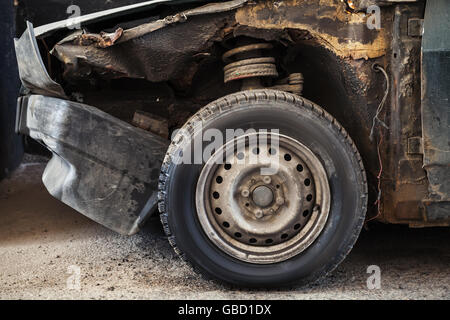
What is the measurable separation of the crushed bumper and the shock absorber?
60 cm

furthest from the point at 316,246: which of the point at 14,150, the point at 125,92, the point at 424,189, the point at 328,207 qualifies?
the point at 14,150

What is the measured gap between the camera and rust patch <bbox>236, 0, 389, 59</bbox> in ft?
7.36

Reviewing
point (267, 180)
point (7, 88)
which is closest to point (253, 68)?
point (267, 180)

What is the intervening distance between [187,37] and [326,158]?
3.14 ft

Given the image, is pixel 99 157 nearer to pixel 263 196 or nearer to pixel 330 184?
pixel 263 196

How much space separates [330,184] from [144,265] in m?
1.21

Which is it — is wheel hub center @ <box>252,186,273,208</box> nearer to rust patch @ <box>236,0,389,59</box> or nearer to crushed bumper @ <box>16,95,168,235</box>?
crushed bumper @ <box>16,95,168,235</box>

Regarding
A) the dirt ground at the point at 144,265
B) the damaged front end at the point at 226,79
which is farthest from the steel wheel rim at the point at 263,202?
the damaged front end at the point at 226,79

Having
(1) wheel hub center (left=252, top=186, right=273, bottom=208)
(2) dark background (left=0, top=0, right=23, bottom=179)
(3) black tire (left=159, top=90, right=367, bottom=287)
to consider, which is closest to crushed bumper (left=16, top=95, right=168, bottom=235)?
(3) black tire (left=159, top=90, right=367, bottom=287)

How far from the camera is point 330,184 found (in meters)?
2.16

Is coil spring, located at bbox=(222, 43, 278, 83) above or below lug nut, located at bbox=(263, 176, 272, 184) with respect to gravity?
above

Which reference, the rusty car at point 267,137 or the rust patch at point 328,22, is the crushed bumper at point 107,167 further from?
the rust patch at point 328,22

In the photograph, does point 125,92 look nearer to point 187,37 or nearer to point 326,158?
point 187,37

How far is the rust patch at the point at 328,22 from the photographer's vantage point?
2.24 meters
